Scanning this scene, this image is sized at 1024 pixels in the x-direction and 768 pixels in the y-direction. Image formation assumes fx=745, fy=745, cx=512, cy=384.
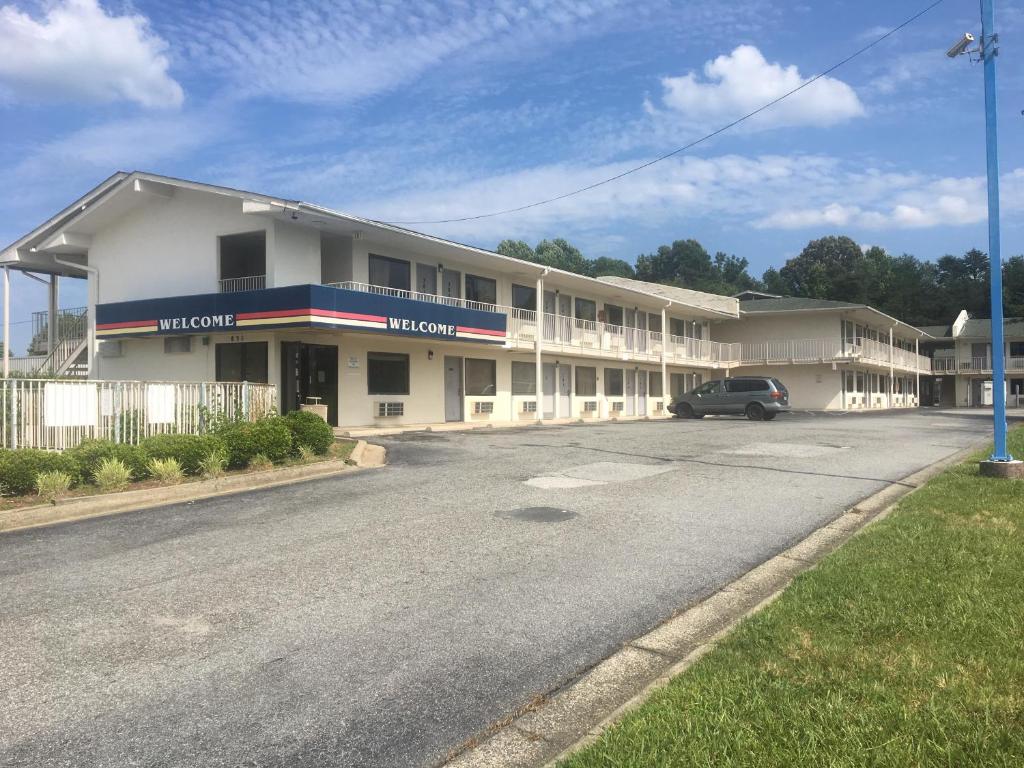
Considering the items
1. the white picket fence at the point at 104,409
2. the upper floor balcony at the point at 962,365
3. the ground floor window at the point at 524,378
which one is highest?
the upper floor balcony at the point at 962,365

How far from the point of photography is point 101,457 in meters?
10.1

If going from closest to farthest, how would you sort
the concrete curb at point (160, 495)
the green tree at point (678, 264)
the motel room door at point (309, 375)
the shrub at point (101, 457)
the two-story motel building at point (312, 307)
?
the concrete curb at point (160, 495) < the shrub at point (101, 457) < the two-story motel building at point (312, 307) < the motel room door at point (309, 375) < the green tree at point (678, 264)

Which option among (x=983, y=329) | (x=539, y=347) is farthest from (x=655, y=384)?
(x=983, y=329)

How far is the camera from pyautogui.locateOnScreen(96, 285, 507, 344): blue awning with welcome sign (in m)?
18.1

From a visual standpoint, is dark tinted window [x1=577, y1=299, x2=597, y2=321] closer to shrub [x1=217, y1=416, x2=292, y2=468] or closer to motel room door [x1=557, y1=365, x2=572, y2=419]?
motel room door [x1=557, y1=365, x2=572, y2=419]

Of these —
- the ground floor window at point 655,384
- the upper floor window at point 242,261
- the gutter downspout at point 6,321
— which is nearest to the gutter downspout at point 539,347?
the upper floor window at point 242,261

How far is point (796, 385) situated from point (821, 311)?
4.56 metres

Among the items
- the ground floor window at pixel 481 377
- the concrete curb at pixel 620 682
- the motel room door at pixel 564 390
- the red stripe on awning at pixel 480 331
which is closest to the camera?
the concrete curb at pixel 620 682

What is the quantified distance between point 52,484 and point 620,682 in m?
8.35

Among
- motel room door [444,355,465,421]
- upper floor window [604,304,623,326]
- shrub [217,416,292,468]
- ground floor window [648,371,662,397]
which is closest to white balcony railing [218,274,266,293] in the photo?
motel room door [444,355,465,421]

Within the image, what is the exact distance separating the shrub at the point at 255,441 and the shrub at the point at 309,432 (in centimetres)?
47

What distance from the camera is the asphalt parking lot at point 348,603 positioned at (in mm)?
3498

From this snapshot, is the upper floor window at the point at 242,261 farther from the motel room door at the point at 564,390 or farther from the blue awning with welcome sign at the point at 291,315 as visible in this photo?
the motel room door at the point at 564,390

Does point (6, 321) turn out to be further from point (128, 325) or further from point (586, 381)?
point (586, 381)
